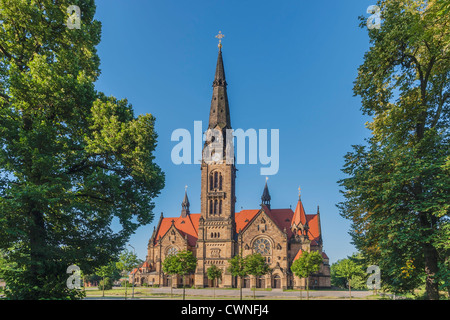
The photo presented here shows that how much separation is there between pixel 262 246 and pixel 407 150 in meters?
53.0

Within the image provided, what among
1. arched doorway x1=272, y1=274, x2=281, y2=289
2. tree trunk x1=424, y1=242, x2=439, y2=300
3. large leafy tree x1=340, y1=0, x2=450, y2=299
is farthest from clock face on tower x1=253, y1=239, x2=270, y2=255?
tree trunk x1=424, y1=242, x2=439, y2=300

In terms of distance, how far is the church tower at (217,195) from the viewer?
220 feet

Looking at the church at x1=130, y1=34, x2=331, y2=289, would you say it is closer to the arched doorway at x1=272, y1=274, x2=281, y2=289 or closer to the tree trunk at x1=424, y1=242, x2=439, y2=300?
the arched doorway at x1=272, y1=274, x2=281, y2=289

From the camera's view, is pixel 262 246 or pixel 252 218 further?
pixel 252 218

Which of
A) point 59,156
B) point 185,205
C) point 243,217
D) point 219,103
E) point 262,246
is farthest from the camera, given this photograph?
point 185,205

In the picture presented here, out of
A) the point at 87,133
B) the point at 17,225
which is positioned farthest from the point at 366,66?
the point at 17,225

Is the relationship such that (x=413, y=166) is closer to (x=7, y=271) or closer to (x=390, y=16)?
(x=390, y=16)

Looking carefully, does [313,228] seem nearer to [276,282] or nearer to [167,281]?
[276,282]

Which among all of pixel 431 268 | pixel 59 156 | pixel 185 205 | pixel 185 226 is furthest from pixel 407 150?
pixel 185 205

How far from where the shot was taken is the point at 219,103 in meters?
73.9

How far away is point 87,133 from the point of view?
1641 cm

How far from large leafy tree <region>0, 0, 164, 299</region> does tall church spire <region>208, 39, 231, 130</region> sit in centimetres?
5474

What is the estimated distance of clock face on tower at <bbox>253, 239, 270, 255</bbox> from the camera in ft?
218
